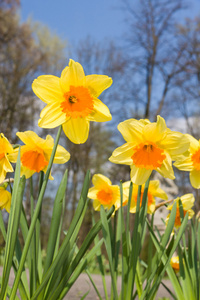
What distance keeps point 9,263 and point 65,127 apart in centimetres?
45

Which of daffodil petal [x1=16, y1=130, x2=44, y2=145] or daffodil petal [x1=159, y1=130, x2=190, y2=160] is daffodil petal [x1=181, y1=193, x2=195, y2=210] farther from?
daffodil petal [x1=16, y1=130, x2=44, y2=145]

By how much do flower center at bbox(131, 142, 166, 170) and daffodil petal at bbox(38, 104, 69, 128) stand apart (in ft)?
0.94

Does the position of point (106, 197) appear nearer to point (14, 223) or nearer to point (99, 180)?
point (99, 180)

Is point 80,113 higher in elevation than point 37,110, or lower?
lower

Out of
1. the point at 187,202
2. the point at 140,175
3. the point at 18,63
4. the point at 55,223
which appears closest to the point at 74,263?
the point at 55,223

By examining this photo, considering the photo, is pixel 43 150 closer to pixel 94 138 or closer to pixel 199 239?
pixel 199 239

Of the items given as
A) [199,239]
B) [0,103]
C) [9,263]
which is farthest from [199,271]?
[0,103]

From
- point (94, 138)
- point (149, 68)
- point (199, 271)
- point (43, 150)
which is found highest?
point (149, 68)

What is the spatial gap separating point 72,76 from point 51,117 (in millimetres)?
144

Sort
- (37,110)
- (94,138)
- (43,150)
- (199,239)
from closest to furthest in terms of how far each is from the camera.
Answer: (43,150) → (199,239) → (37,110) → (94,138)

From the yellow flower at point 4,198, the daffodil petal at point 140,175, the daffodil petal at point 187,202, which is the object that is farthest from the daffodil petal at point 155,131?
the daffodil petal at point 187,202

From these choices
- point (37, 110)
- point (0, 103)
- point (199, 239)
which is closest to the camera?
point (199, 239)

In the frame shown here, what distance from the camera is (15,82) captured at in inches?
335

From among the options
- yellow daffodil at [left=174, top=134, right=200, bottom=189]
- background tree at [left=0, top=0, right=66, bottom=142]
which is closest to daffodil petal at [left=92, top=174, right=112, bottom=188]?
yellow daffodil at [left=174, top=134, right=200, bottom=189]
